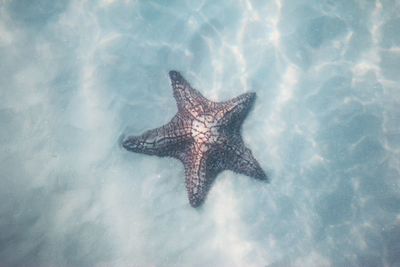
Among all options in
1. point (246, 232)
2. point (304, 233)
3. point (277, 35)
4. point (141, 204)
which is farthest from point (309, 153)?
point (141, 204)

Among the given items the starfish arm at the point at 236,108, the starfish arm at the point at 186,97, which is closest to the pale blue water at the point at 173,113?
the starfish arm at the point at 236,108

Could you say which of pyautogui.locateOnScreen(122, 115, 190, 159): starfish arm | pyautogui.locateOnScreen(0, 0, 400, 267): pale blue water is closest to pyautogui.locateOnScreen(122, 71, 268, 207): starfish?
pyautogui.locateOnScreen(122, 115, 190, 159): starfish arm

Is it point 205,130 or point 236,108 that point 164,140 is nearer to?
point 205,130

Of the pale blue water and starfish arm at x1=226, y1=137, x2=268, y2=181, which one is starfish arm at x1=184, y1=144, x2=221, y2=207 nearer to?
starfish arm at x1=226, y1=137, x2=268, y2=181

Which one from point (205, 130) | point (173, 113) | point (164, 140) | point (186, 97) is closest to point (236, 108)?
point (205, 130)

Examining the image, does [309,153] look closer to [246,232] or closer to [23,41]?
[246,232]

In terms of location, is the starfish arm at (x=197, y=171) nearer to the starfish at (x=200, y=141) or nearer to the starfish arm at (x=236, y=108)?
the starfish at (x=200, y=141)
